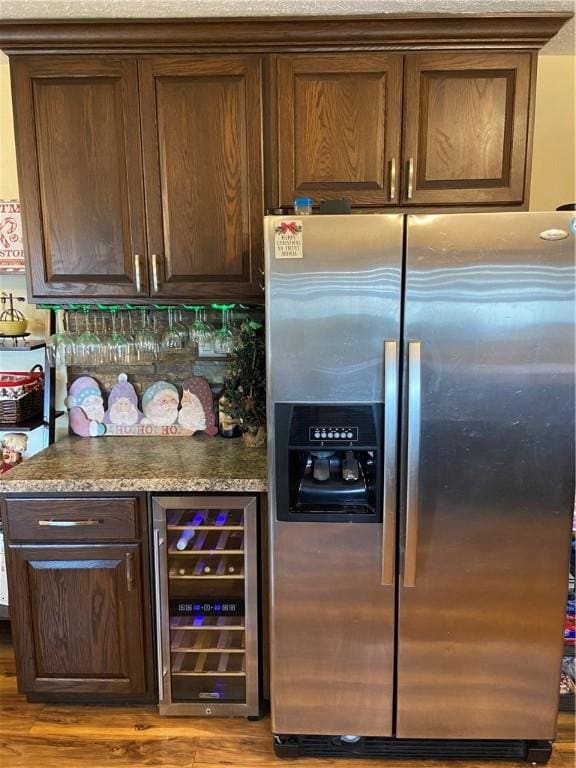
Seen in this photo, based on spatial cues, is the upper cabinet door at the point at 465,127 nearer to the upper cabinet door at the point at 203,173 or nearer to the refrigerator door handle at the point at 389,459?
the upper cabinet door at the point at 203,173

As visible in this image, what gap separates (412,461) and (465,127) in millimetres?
1224

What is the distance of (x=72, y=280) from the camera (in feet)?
6.91

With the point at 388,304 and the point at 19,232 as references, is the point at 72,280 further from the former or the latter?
the point at 388,304

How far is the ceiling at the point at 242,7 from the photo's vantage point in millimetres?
→ 1812

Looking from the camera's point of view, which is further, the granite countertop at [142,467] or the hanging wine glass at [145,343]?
the hanging wine glass at [145,343]

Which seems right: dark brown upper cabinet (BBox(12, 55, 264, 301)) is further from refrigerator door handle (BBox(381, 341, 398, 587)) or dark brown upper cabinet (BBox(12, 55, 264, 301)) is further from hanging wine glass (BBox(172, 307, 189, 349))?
refrigerator door handle (BBox(381, 341, 398, 587))

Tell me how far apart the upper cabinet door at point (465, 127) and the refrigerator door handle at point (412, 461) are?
28.9 inches

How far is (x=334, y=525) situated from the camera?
1724mm

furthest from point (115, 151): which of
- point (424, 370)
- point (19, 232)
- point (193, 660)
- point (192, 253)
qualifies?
point (193, 660)

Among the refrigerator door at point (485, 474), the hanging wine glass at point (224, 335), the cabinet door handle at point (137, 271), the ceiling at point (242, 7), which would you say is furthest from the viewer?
the hanging wine glass at point (224, 335)

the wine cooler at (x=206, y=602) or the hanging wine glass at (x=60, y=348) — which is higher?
the hanging wine glass at (x=60, y=348)

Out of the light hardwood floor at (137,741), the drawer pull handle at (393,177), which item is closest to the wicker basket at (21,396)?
the light hardwood floor at (137,741)

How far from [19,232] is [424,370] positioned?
1873 mm

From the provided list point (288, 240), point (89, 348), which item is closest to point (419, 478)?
point (288, 240)
